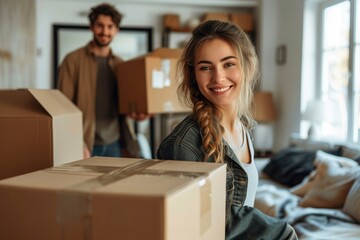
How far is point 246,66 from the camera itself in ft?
3.79

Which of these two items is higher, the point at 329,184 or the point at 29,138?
the point at 29,138

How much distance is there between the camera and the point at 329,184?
284 centimetres

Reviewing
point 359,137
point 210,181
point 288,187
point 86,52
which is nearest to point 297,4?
point 359,137

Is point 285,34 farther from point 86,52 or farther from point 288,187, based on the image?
point 86,52

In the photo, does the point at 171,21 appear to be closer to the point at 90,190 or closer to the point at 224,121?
the point at 224,121

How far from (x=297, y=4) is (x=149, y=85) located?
2816 millimetres

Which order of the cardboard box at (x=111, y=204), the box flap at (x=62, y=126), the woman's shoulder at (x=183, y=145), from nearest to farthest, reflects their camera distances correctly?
the cardboard box at (x=111, y=204) < the woman's shoulder at (x=183, y=145) < the box flap at (x=62, y=126)

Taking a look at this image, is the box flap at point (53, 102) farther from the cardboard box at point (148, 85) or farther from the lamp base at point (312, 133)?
the lamp base at point (312, 133)

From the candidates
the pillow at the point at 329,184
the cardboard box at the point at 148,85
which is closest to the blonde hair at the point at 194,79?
the cardboard box at the point at 148,85

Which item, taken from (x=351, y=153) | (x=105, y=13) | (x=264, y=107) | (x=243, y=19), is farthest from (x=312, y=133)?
(x=105, y=13)

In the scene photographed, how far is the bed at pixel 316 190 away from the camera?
2410 mm

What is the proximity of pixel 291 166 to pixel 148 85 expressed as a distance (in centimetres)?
165

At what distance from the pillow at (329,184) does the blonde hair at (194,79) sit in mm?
1768

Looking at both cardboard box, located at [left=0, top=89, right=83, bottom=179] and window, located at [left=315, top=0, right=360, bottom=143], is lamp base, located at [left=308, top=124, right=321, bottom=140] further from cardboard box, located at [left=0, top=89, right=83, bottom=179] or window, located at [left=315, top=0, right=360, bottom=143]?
cardboard box, located at [left=0, top=89, right=83, bottom=179]
